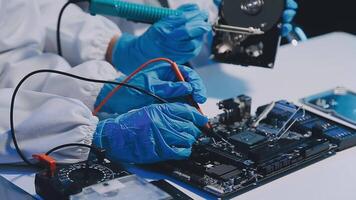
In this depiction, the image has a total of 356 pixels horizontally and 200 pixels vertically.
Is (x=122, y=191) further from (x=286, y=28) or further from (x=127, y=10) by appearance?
(x=286, y=28)

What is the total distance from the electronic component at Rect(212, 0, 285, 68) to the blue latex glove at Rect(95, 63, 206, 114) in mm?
269

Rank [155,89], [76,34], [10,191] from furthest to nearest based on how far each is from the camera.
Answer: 1. [76,34]
2. [155,89]
3. [10,191]

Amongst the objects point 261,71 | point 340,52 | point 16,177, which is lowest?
point 16,177

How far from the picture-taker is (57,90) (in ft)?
4.38

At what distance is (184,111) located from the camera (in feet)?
3.79

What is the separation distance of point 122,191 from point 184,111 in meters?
0.21

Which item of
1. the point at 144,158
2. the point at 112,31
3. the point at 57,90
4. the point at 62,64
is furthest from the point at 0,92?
the point at 112,31

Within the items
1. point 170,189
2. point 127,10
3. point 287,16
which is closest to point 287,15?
point 287,16

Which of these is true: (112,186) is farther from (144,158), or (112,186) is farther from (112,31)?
(112,31)

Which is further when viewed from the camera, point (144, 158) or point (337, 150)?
point (337, 150)

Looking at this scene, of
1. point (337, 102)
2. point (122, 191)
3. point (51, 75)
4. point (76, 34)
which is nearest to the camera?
point (122, 191)

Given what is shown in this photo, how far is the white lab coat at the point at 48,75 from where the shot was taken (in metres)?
1.15

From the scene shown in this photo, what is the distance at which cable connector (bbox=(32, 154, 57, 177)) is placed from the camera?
104 centimetres

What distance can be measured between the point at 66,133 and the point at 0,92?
0.64ft
